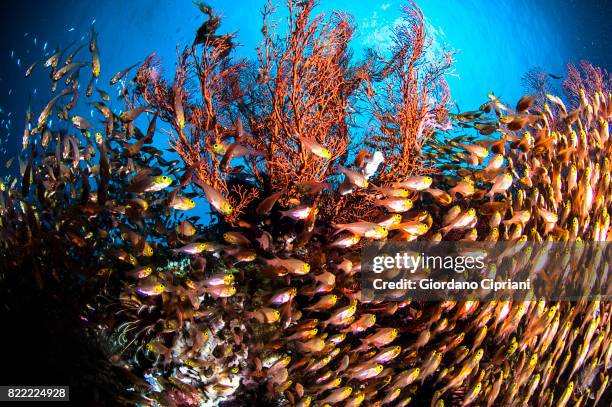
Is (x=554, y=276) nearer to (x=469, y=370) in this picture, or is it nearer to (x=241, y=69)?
(x=469, y=370)

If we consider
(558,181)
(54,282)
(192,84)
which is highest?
(192,84)

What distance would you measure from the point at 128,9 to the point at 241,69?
26599 millimetres

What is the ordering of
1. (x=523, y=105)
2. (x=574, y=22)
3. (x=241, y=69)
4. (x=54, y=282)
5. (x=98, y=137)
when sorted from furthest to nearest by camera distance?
(x=574, y=22) → (x=241, y=69) → (x=98, y=137) → (x=523, y=105) → (x=54, y=282)

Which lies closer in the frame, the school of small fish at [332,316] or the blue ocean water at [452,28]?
the school of small fish at [332,316]

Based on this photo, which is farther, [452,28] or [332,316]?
[452,28]

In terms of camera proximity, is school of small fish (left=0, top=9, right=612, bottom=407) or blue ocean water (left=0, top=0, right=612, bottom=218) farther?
→ blue ocean water (left=0, top=0, right=612, bottom=218)

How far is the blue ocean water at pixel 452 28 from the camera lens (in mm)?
22359

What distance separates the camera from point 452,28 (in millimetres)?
22828

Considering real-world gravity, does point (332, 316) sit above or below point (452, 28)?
below

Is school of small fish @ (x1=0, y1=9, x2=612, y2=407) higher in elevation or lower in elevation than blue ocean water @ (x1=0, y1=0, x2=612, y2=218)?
lower

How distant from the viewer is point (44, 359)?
14.5ft

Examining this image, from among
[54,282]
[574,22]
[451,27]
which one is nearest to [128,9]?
[451,27]

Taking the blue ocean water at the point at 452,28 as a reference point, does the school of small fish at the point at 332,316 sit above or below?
below

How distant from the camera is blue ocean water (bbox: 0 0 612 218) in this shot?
22.4 metres
